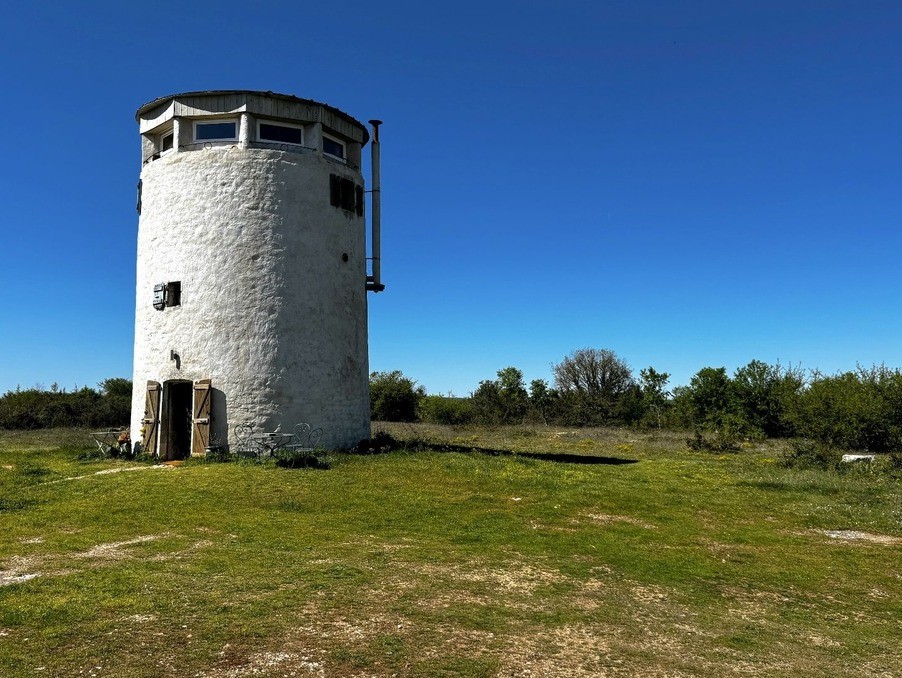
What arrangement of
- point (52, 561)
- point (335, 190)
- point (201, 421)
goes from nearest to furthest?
1. point (52, 561)
2. point (201, 421)
3. point (335, 190)

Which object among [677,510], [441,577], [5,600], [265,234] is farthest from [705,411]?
[5,600]

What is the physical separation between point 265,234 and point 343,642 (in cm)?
1556

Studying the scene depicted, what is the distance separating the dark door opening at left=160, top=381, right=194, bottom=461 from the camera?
18969mm

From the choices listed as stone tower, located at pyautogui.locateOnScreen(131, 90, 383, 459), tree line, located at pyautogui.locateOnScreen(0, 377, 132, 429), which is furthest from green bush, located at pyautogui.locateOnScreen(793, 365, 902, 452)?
tree line, located at pyautogui.locateOnScreen(0, 377, 132, 429)

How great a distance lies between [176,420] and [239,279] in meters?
5.11

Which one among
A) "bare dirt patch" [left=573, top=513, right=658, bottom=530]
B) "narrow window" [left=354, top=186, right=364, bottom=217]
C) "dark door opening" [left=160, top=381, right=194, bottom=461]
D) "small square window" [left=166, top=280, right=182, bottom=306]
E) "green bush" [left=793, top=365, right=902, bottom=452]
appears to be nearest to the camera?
"bare dirt patch" [left=573, top=513, right=658, bottom=530]

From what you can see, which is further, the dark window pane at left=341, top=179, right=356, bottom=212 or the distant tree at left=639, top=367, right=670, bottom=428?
the distant tree at left=639, top=367, right=670, bottom=428

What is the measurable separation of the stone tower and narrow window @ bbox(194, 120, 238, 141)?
32 millimetres

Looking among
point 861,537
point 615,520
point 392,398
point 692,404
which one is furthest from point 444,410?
point 861,537

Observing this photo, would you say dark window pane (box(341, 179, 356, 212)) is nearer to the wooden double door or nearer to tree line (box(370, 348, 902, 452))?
the wooden double door

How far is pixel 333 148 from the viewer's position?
2111cm

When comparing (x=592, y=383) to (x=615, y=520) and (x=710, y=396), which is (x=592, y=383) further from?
(x=615, y=520)

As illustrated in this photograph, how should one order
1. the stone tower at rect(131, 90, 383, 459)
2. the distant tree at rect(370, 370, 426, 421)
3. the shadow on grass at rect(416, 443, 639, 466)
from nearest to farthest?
the stone tower at rect(131, 90, 383, 459), the shadow on grass at rect(416, 443, 639, 466), the distant tree at rect(370, 370, 426, 421)

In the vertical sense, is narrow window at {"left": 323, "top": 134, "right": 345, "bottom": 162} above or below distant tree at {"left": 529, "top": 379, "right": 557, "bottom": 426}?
above
